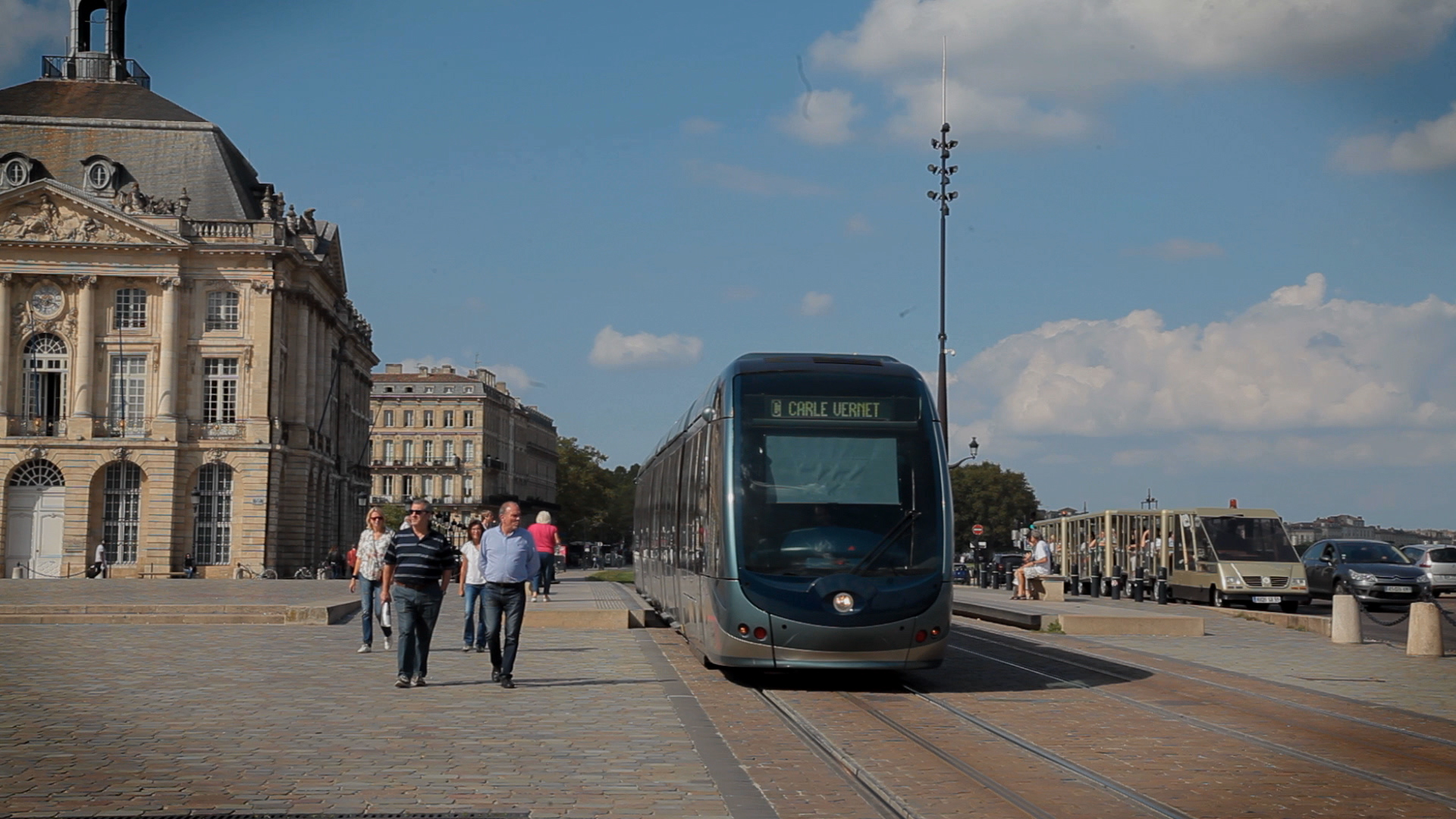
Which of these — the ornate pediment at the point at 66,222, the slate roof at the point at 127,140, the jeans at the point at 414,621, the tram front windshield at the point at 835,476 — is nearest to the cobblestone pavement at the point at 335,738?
the jeans at the point at 414,621

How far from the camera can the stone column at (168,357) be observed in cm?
6825

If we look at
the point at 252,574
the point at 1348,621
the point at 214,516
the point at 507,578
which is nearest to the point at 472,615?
the point at 507,578

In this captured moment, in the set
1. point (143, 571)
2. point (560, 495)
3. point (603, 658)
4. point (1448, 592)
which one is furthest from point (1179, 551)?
point (560, 495)

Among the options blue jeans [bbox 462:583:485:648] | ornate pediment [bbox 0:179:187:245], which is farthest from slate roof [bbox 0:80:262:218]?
blue jeans [bbox 462:583:485:648]

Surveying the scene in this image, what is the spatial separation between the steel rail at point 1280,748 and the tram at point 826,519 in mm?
1846

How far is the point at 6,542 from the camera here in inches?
2633

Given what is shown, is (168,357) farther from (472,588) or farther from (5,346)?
(472,588)

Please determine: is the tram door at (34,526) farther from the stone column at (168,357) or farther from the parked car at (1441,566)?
the parked car at (1441,566)

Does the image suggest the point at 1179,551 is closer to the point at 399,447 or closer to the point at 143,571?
the point at 143,571

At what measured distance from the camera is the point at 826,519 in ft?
50.9

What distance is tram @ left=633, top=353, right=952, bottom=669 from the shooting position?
15.1 meters

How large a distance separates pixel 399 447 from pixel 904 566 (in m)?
130

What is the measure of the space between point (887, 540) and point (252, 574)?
187 feet

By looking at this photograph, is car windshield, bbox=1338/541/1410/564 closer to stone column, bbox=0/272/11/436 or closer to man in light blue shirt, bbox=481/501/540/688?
Answer: man in light blue shirt, bbox=481/501/540/688
